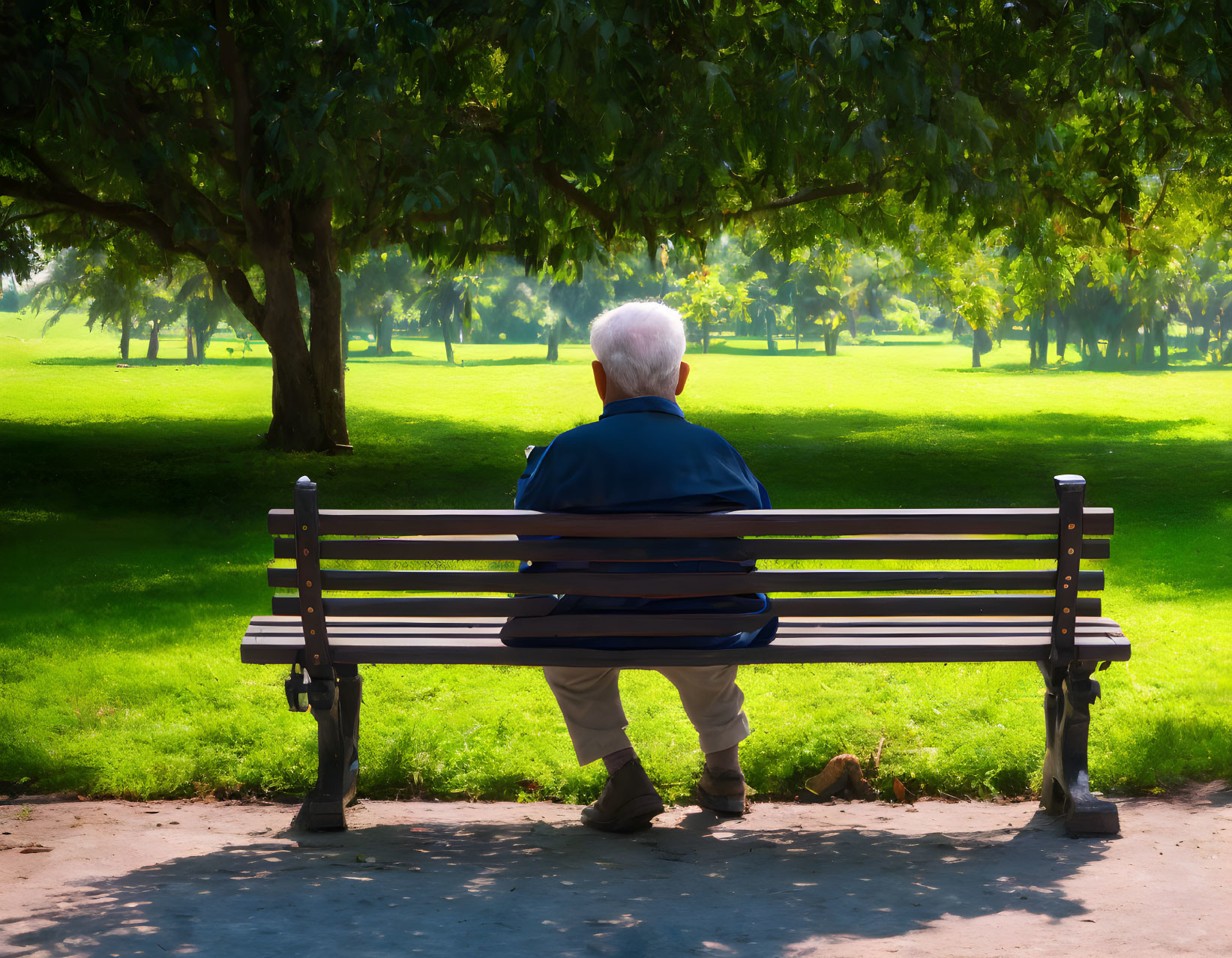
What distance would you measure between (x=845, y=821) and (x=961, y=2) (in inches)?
366

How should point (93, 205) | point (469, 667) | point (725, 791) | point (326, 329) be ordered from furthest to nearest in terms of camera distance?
point (326, 329) < point (93, 205) < point (469, 667) < point (725, 791)

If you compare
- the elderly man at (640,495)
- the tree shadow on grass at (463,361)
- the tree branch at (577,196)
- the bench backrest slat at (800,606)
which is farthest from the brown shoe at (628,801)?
the tree shadow on grass at (463,361)

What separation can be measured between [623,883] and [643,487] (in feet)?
3.53

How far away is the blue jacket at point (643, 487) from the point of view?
367 cm

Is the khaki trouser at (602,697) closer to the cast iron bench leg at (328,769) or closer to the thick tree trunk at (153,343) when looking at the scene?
the cast iron bench leg at (328,769)

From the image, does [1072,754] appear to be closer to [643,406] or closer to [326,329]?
[643,406]

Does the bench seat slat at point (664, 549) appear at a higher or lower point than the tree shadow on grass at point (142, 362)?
lower

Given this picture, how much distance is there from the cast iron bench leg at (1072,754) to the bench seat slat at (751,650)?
0.52 ft

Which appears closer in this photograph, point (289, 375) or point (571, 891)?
point (571, 891)

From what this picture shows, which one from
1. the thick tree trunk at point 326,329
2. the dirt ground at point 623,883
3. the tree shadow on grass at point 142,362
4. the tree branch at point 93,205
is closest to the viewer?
the dirt ground at point 623,883

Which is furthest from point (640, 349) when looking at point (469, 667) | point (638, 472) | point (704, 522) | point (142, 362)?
point (142, 362)

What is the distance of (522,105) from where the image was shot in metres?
12.9

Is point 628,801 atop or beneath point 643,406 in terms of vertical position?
beneath

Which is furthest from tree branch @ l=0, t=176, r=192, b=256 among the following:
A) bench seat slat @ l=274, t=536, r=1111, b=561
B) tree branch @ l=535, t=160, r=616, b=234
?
bench seat slat @ l=274, t=536, r=1111, b=561
